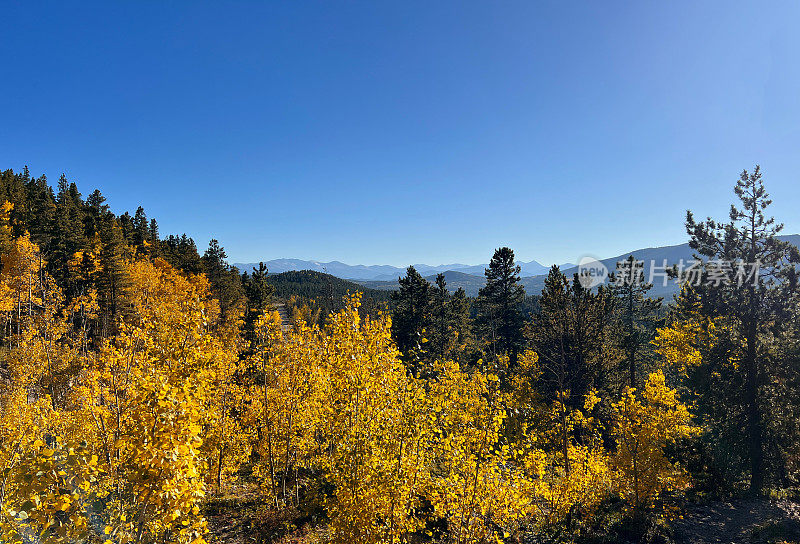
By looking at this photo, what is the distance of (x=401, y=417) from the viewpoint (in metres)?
9.53

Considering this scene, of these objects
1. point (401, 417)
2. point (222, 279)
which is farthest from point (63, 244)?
point (401, 417)

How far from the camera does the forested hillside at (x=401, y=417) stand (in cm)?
578

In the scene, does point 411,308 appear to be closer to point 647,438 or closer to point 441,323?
point 441,323

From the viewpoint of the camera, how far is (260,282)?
153ft

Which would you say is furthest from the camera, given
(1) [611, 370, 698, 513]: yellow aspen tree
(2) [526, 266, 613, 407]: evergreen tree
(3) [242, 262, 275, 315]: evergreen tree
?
(3) [242, 262, 275, 315]: evergreen tree

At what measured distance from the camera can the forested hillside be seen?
578cm

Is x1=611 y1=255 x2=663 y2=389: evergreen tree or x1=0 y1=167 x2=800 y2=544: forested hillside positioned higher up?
x1=611 y1=255 x2=663 y2=389: evergreen tree

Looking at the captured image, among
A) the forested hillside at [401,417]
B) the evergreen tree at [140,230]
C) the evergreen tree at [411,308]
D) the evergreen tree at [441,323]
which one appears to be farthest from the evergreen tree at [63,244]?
the evergreen tree at [441,323]

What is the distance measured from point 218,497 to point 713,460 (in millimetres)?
32279

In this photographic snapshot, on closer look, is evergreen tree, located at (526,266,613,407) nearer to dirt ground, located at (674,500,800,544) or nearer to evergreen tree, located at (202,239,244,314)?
dirt ground, located at (674,500,800,544)

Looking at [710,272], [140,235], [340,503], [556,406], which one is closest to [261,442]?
[340,503]

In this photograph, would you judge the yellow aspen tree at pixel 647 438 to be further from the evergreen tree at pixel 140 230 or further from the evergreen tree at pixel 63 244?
the evergreen tree at pixel 140 230

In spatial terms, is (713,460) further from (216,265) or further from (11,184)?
(11,184)

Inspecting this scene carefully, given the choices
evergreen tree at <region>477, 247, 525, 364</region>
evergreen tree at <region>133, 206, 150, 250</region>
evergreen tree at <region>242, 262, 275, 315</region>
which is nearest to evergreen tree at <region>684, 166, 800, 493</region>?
evergreen tree at <region>477, 247, 525, 364</region>
